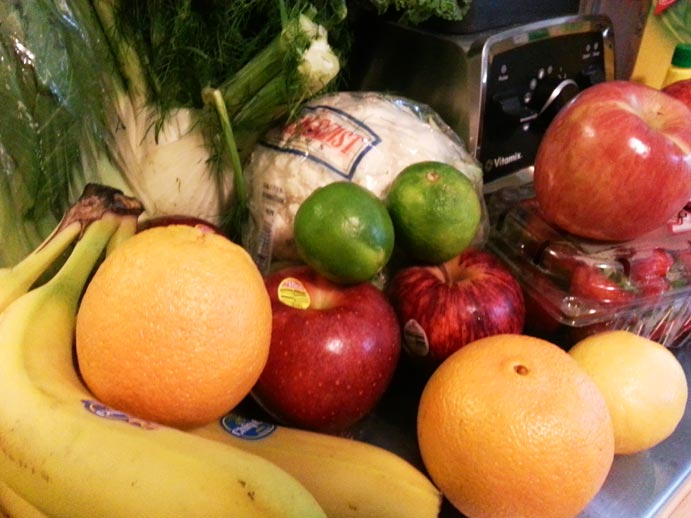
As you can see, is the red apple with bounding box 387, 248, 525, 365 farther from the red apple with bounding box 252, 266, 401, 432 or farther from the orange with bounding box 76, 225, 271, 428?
the orange with bounding box 76, 225, 271, 428

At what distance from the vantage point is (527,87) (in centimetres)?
80

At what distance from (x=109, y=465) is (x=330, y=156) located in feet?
1.39

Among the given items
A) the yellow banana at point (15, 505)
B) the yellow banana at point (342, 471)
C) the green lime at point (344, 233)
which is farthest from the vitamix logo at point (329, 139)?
the yellow banana at point (15, 505)

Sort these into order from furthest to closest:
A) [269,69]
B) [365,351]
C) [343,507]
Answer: [269,69] < [365,351] < [343,507]

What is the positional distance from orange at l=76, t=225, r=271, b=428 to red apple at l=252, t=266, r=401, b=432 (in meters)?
0.09

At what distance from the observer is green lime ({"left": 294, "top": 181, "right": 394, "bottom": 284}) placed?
56 centimetres

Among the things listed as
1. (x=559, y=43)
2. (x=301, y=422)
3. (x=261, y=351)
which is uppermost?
(x=559, y=43)

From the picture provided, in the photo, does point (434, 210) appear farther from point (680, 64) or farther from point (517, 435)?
point (680, 64)

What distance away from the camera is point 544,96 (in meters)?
0.81

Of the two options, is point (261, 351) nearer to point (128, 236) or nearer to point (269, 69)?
point (128, 236)

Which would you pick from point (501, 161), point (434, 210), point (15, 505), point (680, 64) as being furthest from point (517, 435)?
point (680, 64)

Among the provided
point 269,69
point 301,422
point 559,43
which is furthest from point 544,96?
point 301,422

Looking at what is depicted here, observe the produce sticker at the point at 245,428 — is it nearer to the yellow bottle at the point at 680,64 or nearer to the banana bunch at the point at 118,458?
the banana bunch at the point at 118,458

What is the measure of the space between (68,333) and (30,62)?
281 millimetres
